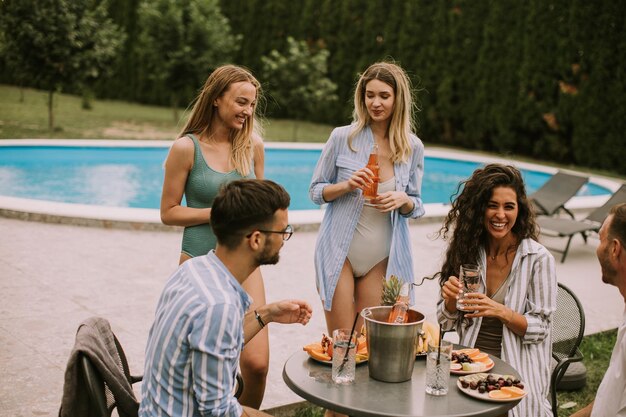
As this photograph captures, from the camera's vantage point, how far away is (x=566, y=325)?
12.6 ft

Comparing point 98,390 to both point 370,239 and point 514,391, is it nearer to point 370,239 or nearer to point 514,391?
point 514,391

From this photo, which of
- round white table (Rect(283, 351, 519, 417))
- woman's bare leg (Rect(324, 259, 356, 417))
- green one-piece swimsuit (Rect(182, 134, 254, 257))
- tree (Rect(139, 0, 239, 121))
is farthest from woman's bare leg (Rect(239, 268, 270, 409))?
tree (Rect(139, 0, 239, 121))

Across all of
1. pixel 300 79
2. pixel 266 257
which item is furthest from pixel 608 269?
pixel 300 79

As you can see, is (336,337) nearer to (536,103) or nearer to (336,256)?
(336,256)

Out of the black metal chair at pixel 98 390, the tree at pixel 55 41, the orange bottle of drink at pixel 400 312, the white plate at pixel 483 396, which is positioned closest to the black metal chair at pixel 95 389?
the black metal chair at pixel 98 390

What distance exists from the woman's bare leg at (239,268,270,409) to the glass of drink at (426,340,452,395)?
1.06 meters

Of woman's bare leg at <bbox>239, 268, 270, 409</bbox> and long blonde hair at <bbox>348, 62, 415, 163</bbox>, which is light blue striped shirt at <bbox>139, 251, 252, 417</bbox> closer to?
woman's bare leg at <bbox>239, 268, 270, 409</bbox>

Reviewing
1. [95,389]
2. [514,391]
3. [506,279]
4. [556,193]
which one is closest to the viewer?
[95,389]

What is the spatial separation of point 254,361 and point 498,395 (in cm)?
125

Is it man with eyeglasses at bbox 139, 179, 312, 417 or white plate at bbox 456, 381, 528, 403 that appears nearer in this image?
man with eyeglasses at bbox 139, 179, 312, 417

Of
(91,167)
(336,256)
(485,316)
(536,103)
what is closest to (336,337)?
(485,316)

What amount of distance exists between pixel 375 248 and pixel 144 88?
23762mm

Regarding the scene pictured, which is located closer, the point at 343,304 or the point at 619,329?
the point at 619,329

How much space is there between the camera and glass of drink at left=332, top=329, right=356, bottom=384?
2.70 meters
